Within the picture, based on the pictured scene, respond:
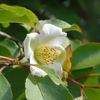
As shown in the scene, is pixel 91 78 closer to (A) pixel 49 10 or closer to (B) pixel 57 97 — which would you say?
(B) pixel 57 97

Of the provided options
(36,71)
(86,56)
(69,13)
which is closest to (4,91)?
(36,71)

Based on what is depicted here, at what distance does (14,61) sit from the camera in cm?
71

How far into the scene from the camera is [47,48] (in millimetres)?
783

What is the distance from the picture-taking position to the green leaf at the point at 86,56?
0.92m

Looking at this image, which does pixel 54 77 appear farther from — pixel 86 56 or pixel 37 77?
pixel 86 56

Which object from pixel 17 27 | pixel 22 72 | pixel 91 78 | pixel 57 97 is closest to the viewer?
pixel 57 97

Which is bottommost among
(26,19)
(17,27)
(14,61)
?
(17,27)

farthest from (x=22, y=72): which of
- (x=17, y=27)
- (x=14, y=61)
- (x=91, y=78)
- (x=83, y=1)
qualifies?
(x=83, y=1)

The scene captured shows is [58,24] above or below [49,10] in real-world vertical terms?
above

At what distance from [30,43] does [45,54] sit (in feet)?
0.31

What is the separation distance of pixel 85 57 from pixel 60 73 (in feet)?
0.73

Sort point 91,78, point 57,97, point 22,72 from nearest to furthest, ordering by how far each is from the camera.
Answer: point 57,97 → point 22,72 → point 91,78

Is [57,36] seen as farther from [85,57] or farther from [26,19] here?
[85,57]

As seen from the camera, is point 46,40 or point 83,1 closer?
point 46,40
